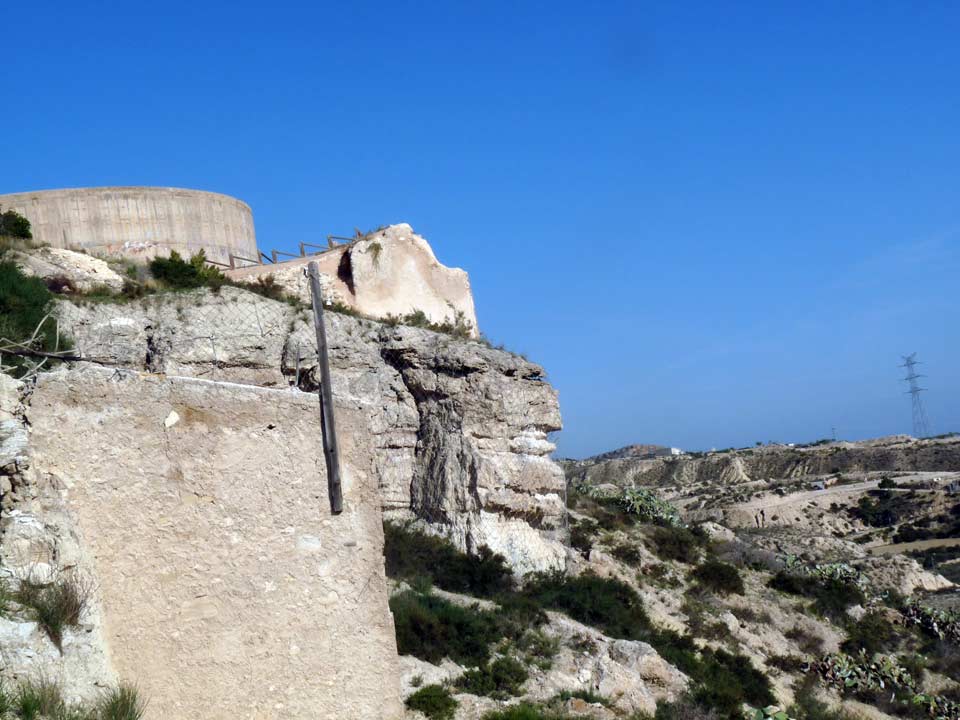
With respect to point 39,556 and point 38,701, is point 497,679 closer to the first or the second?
point 39,556

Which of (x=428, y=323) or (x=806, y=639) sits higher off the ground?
(x=428, y=323)

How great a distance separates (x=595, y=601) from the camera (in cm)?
1852

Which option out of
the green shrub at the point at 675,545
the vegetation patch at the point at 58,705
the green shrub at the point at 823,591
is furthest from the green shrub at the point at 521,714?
the green shrub at the point at 823,591

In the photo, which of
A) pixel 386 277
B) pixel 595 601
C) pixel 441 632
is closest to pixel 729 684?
pixel 595 601

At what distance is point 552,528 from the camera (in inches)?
885

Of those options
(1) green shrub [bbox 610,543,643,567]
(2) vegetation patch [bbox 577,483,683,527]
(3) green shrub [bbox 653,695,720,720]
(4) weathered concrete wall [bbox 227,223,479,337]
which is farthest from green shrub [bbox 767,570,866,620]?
(3) green shrub [bbox 653,695,720,720]

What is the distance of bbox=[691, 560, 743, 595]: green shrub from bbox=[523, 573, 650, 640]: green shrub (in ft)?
11.7

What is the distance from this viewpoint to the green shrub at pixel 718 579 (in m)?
23.7

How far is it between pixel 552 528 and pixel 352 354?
218 inches

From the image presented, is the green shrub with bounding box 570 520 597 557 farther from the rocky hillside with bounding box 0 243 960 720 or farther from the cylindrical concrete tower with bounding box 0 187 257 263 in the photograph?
the cylindrical concrete tower with bounding box 0 187 257 263

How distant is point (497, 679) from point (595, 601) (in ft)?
21.5

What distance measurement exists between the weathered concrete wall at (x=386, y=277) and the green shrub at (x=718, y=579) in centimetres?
741

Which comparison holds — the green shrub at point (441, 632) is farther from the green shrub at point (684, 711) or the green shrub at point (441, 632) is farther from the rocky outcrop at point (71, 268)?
the rocky outcrop at point (71, 268)

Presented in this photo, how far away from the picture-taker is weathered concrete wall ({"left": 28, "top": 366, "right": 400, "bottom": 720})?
7.27 meters
